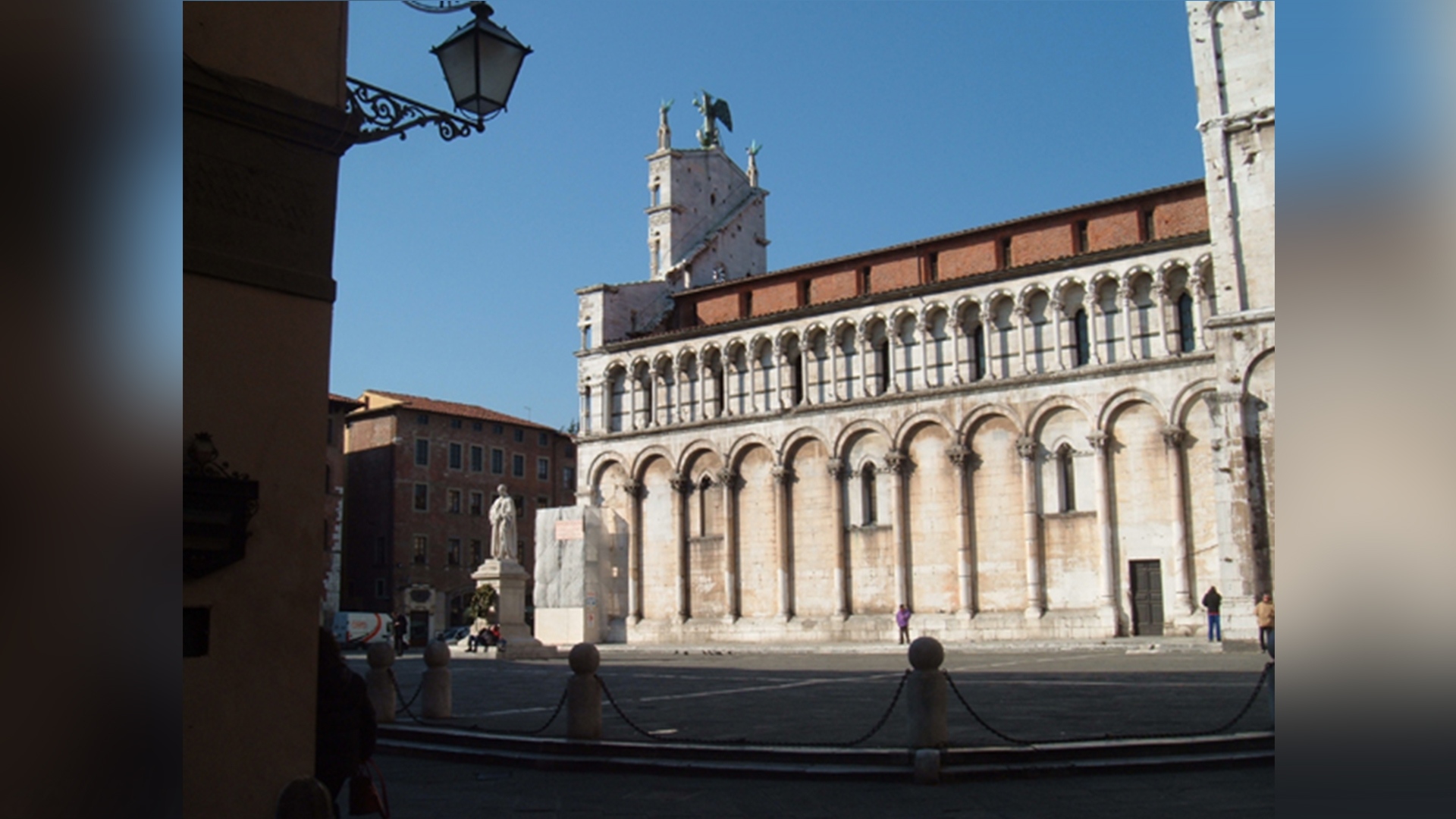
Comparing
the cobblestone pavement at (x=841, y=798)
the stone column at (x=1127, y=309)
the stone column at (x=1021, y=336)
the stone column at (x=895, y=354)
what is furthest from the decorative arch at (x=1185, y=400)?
the cobblestone pavement at (x=841, y=798)

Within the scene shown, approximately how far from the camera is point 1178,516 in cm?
3034

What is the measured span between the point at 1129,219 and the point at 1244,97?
7.59 metres

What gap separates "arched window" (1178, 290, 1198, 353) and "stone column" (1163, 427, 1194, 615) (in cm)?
255

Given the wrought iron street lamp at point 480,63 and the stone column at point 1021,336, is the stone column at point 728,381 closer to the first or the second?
the stone column at point 1021,336

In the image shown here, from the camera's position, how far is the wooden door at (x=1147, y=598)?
100 feet

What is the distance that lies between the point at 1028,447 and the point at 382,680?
23801 mm

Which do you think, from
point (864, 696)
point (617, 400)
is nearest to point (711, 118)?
point (617, 400)

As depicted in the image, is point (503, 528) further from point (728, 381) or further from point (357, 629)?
point (357, 629)

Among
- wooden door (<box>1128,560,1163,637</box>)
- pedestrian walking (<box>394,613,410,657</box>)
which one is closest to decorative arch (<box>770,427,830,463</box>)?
wooden door (<box>1128,560,1163,637</box>)

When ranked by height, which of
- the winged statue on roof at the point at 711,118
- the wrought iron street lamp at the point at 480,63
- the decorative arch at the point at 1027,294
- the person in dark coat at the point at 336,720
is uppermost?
the winged statue on roof at the point at 711,118

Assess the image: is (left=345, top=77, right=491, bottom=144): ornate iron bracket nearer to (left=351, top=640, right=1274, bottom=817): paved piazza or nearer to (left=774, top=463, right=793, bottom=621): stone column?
(left=351, top=640, right=1274, bottom=817): paved piazza

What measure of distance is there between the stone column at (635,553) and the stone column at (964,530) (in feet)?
40.6

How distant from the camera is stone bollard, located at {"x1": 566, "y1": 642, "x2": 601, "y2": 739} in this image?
10.6 meters
